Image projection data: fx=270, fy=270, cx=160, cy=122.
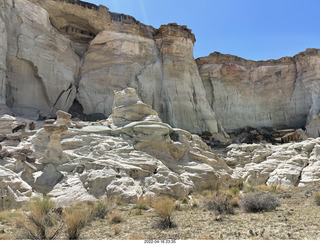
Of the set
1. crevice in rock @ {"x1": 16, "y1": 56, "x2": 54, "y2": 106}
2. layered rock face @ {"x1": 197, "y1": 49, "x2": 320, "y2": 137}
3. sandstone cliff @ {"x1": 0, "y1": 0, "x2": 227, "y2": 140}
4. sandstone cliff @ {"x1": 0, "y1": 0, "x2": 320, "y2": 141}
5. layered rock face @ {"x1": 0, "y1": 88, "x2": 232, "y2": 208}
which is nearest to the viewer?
layered rock face @ {"x1": 0, "y1": 88, "x2": 232, "y2": 208}

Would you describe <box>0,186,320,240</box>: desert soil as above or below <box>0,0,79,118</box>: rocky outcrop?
below

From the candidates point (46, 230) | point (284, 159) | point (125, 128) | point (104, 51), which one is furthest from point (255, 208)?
Result: point (104, 51)

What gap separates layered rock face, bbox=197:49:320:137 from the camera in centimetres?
3484

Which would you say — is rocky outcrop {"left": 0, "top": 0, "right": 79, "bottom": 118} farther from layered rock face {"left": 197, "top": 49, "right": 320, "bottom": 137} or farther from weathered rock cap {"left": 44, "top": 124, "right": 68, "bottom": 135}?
layered rock face {"left": 197, "top": 49, "right": 320, "bottom": 137}

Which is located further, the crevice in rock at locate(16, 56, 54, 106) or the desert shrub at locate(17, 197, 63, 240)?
the crevice in rock at locate(16, 56, 54, 106)

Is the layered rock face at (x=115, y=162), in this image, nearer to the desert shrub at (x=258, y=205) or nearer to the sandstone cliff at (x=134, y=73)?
the desert shrub at (x=258, y=205)

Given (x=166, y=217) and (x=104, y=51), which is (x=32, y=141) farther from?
(x=104, y=51)

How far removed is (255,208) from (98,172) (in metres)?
6.27

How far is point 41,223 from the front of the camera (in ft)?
17.8

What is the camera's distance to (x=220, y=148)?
82.9ft

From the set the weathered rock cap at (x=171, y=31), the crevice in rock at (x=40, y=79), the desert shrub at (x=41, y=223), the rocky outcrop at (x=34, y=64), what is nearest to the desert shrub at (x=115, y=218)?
the desert shrub at (x=41, y=223)

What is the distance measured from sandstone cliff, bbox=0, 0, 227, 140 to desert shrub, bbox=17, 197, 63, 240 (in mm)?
18205

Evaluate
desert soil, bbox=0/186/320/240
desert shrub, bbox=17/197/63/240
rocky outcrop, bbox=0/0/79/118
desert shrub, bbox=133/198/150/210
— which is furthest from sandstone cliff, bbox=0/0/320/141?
desert soil, bbox=0/186/320/240

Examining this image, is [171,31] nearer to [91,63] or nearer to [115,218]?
[91,63]
